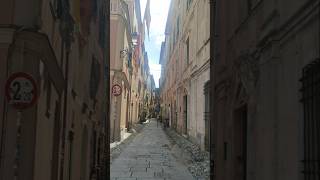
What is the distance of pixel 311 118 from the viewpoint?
6773mm

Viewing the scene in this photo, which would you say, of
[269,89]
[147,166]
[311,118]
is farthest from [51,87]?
[147,166]

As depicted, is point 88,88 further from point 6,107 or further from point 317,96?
point 317,96

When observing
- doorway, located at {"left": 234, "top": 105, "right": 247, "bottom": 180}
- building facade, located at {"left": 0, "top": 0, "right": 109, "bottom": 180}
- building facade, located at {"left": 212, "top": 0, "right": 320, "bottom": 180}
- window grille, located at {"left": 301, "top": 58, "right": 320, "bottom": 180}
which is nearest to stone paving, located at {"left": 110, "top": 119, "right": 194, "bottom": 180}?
building facade, located at {"left": 0, "top": 0, "right": 109, "bottom": 180}

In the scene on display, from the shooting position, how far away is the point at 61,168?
10422mm

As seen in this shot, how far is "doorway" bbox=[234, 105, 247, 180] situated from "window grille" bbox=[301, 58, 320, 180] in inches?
166

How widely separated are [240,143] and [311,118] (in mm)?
4898

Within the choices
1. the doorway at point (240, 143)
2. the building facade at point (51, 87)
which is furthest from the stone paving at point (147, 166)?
the doorway at point (240, 143)

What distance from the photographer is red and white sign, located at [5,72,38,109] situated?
6.68m

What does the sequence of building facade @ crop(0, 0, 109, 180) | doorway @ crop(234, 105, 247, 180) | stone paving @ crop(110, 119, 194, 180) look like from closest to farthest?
1. building facade @ crop(0, 0, 109, 180)
2. doorway @ crop(234, 105, 247, 180)
3. stone paving @ crop(110, 119, 194, 180)

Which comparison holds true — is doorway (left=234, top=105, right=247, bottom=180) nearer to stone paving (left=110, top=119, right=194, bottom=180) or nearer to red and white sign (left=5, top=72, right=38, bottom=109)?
red and white sign (left=5, top=72, right=38, bottom=109)

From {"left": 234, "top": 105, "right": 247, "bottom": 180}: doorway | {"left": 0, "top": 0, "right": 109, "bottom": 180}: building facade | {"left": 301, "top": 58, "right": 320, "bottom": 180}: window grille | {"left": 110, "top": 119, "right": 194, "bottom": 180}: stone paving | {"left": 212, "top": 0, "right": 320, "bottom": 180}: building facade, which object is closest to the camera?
{"left": 301, "top": 58, "right": 320, "bottom": 180}: window grille

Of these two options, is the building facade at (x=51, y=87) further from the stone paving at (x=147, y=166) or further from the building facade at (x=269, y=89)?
the building facade at (x=269, y=89)

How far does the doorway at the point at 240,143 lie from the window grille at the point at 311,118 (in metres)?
4.21

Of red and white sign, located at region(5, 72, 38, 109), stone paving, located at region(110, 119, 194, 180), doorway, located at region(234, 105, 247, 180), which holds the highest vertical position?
red and white sign, located at region(5, 72, 38, 109)
